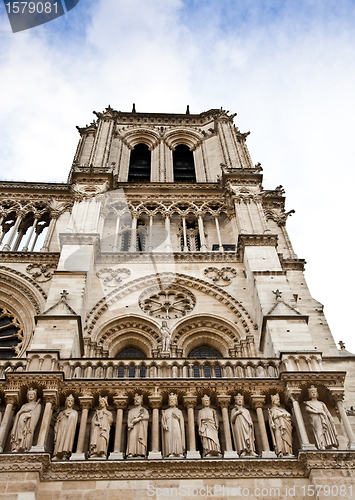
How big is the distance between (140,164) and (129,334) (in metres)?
15.1

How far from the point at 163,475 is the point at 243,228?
11.5 m

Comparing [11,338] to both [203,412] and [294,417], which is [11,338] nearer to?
[203,412]

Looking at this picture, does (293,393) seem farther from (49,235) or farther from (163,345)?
(49,235)

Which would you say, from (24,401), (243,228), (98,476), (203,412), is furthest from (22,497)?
(243,228)

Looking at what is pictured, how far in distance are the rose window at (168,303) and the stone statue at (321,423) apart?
6259 mm

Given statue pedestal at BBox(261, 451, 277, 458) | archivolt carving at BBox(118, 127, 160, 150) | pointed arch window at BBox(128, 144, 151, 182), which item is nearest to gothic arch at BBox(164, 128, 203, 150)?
archivolt carving at BBox(118, 127, 160, 150)

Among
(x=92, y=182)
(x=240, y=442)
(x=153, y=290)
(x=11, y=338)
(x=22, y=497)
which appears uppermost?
(x=92, y=182)

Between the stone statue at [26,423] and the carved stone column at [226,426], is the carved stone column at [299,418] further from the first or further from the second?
the stone statue at [26,423]

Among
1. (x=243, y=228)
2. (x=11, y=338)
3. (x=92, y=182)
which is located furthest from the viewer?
(x=92, y=182)

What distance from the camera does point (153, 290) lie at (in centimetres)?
1845

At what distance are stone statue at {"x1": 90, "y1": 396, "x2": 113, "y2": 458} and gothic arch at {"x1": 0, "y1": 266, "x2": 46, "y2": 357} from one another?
609 cm

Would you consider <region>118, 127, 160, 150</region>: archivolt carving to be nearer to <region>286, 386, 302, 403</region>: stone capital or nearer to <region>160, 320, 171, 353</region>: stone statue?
<region>160, 320, 171, 353</region>: stone statue

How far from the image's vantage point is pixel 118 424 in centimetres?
1170

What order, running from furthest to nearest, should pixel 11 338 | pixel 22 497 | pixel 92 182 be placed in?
1. pixel 92 182
2. pixel 11 338
3. pixel 22 497
